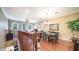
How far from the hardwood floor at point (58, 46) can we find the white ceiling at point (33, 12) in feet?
1.60

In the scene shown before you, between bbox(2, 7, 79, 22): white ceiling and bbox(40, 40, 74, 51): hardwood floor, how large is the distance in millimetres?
487

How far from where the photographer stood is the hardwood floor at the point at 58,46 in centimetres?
249

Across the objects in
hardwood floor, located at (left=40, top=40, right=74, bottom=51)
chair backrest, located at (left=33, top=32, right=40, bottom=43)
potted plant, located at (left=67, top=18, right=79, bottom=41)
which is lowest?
hardwood floor, located at (left=40, top=40, right=74, bottom=51)

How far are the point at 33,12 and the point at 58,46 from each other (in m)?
0.79

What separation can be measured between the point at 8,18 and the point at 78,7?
131 centimetres

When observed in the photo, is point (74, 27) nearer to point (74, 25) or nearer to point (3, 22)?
point (74, 25)

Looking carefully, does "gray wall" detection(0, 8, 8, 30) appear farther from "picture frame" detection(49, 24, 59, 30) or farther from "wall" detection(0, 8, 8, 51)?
"picture frame" detection(49, 24, 59, 30)

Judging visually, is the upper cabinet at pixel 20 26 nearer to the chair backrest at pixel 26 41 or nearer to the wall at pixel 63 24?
the chair backrest at pixel 26 41

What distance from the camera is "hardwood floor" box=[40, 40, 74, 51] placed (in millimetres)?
2488

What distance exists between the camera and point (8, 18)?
97.3 inches

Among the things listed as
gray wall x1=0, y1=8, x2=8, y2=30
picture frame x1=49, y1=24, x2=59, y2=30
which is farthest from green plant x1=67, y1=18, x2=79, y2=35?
gray wall x1=0, y1=8, x2=8, y2=30

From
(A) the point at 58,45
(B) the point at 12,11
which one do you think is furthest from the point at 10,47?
(A) the point at 58,45
